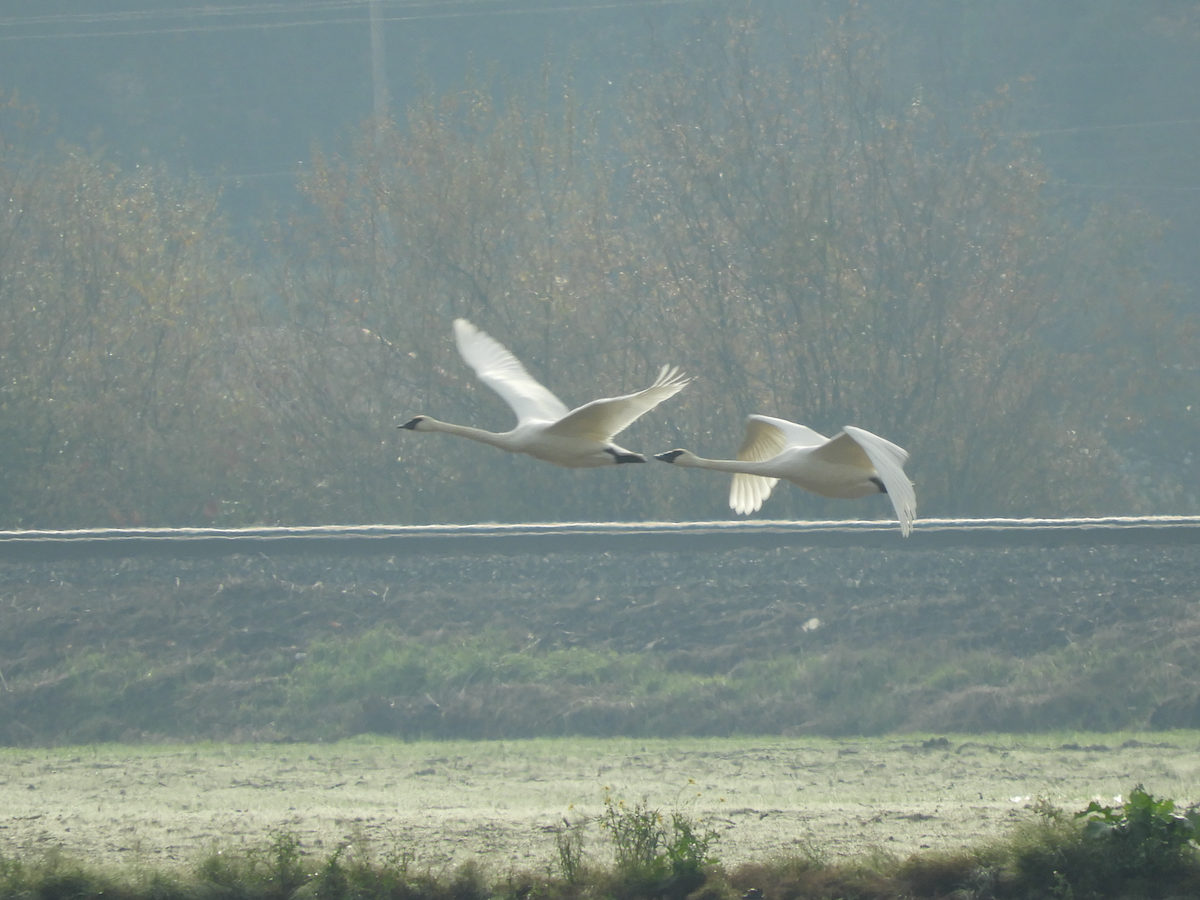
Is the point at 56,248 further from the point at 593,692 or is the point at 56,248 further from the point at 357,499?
the point at 593,692

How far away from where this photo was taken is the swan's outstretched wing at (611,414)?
6.25 m

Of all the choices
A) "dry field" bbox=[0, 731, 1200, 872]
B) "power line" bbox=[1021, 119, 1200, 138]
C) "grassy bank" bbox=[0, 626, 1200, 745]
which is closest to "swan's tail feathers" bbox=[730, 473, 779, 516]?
"dry field" bbox=[0, 731, 1200, 872]

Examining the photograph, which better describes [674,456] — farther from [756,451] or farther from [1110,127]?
[1110,127]

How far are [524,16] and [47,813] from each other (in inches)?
1448

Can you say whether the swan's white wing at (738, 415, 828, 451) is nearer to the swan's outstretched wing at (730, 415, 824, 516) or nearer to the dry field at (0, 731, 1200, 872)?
the swan's outstretched wing at (730, 415, 824, 516)

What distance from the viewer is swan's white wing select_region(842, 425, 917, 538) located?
5.93 m

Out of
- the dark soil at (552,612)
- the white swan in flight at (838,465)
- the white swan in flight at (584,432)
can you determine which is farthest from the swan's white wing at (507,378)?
the dark soil at (552,612)

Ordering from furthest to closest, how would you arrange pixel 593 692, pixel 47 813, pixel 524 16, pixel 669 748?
pixel 524 16 → pixel 593 692 → pixel 669 748 → pixel 47 813

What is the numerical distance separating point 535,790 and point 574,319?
12237mm

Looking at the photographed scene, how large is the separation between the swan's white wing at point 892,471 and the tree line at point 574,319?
16169mm

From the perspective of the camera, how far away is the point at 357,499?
2342 cm

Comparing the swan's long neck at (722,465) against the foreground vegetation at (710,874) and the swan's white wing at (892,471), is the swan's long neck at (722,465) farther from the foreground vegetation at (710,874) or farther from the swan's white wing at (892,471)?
the foreground vegetation at (710,874)

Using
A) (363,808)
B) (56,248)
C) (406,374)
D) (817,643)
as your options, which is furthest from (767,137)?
(363,808)

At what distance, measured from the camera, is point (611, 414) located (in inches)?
256
